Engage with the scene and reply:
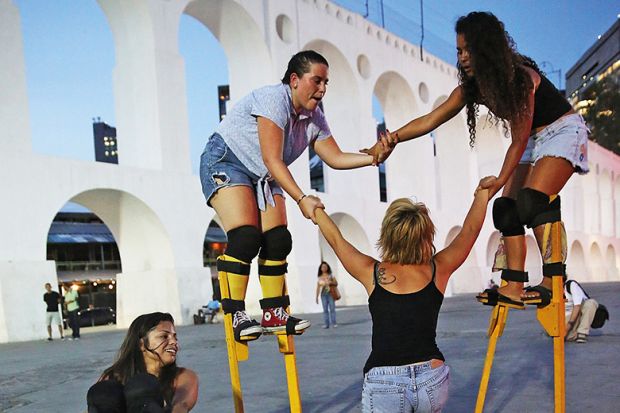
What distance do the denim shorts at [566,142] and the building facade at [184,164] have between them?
11.7 meters

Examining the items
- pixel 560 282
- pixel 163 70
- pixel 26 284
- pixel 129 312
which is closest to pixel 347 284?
pixel 129 312

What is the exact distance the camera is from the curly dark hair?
118 inches

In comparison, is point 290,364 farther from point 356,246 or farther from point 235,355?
point 356,246

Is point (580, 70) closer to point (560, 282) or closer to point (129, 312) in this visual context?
point (129, 312)

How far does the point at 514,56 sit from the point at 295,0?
59.3ft

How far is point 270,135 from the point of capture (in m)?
3.01

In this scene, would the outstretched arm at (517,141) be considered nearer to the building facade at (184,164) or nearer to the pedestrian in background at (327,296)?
the pedestrian in background at (327,296)

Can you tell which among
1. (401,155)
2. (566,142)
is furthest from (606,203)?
(566,142)

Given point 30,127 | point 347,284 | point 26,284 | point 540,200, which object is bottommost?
point 347,284

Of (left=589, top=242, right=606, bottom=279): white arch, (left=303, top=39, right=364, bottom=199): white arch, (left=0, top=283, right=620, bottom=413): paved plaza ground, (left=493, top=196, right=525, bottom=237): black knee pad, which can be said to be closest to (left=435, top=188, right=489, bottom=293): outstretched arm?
(left=493, top=196, right=525, bottom=237): black knee pad

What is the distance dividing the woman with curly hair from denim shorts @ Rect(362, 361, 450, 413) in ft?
3.00

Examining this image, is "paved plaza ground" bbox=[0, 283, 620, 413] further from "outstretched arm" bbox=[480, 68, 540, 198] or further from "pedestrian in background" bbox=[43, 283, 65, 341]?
"pedestrian in background" bbox=[43, 283, 65, 341]

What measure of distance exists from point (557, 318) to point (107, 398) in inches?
85.9

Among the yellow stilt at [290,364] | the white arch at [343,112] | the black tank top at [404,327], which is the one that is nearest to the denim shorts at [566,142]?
the black tank top at [404,327]
